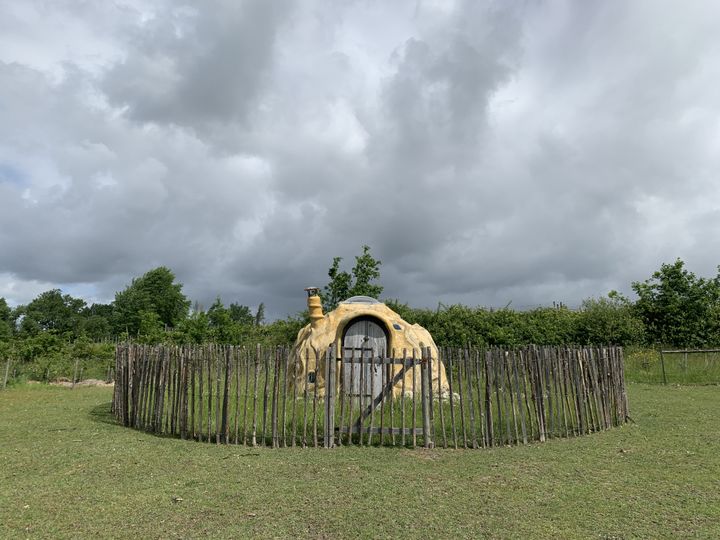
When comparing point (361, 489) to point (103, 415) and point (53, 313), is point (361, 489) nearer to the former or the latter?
point (103, 415)

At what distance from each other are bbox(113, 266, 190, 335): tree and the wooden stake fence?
5359 cm

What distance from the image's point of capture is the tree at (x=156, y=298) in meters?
59.3

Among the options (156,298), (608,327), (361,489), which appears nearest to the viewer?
(361,489)

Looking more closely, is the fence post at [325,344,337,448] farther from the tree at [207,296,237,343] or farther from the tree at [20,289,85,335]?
the tree at [20,289,85,335]

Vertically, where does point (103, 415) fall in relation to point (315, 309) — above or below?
below

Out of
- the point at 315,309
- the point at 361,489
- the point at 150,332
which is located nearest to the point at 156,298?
the point at 150,332

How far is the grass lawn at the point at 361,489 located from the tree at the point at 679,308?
18110 millimetres

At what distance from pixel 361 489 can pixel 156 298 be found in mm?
60140

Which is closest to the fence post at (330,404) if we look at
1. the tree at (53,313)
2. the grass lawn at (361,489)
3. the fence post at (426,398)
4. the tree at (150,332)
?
the grass lawn at (361,489)

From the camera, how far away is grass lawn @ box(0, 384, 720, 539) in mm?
4594

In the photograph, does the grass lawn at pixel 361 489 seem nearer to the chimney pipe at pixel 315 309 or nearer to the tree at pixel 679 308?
the chimney pipe at pixel 315 309

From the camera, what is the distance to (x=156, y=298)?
60312mm

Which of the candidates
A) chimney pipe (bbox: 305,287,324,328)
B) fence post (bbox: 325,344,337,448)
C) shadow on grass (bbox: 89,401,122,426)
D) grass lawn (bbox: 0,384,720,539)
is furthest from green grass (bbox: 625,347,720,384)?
shadow on grass (bbox: 89,401,122,426)

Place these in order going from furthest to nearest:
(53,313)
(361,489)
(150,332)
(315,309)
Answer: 1. (53,313)
2. (150,332)
3. (315,309)
4. (361,489)
